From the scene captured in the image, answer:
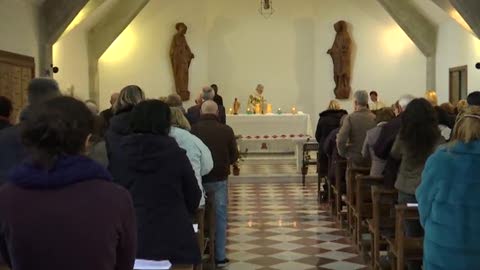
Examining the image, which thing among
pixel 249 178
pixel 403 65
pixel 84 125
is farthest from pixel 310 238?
pixel 403 65

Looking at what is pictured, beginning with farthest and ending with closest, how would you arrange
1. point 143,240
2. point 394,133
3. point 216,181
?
point 216,181
point 394,133
point 143,240

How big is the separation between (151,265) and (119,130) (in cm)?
91

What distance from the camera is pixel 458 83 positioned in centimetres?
1471

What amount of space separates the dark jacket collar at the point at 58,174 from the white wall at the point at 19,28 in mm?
8520

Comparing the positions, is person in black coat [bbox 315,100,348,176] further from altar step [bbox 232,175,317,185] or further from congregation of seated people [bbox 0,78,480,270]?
altar step [bbox 232,175,317,185]

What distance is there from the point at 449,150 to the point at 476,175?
0.62 ft

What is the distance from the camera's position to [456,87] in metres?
14.8

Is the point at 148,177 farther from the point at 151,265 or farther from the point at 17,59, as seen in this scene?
the point at 17,59

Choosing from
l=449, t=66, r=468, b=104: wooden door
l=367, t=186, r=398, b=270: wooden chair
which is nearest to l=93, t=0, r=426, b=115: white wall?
l=449, t=66, r=468, b=104: wooden door

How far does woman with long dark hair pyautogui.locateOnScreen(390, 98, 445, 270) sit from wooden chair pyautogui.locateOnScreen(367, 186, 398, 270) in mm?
408

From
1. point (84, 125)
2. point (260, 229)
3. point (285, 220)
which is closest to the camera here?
point (84, 125)

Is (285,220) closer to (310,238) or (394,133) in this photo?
(310,238)

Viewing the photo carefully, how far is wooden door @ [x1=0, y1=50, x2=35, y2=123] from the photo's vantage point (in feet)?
32.9

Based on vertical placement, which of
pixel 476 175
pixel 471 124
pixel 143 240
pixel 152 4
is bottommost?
pixel 143 240
